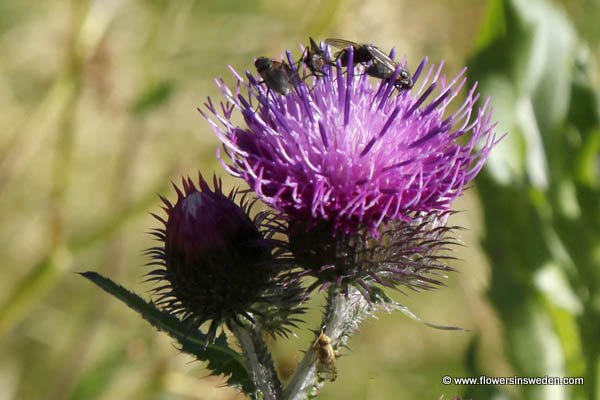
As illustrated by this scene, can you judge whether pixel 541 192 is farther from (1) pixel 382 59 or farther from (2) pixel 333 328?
(2) pixel 333 328

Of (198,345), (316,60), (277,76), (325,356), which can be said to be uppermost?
(316,60)

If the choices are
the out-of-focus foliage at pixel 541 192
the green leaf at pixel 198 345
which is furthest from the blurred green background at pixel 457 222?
the green leaf at pixel 198 345

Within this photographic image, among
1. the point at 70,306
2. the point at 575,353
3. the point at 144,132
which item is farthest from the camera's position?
the point at 70,306

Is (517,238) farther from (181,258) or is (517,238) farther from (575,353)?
(181,258)

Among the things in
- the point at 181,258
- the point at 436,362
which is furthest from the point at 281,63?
the point at 436,362

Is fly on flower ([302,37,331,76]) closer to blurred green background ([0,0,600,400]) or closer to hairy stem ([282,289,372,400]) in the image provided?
hairy stem ([282,289,372,400])

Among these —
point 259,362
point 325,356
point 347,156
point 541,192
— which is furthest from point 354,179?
point 541,192
